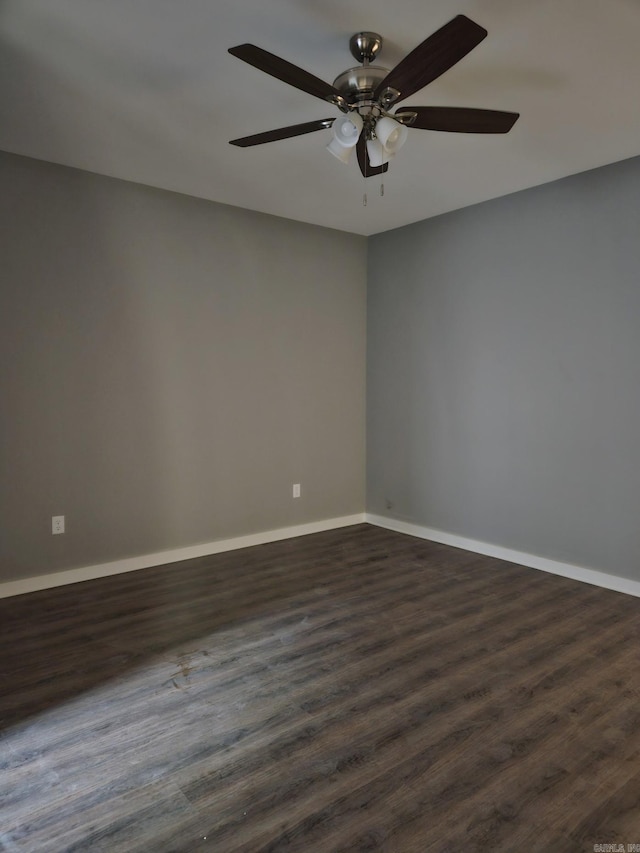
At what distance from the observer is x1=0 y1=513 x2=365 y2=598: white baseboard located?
10.8 feet

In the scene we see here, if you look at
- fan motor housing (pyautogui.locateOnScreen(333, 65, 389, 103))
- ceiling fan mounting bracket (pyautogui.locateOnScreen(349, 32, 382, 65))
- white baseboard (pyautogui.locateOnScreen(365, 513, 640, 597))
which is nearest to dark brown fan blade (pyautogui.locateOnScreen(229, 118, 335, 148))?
fan motor housing (pyautogui.locateOnScreen(333, 65, 389, 103))

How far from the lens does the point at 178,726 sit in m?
2.02

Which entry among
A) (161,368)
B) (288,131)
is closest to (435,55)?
(288,131)

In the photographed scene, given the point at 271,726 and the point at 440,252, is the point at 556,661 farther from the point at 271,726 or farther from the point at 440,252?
the point at 440,252

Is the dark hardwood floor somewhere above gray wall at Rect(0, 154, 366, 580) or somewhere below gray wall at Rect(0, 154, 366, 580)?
below

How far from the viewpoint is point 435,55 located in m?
1.75

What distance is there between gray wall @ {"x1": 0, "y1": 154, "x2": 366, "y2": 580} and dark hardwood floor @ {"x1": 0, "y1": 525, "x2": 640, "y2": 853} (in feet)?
1.85

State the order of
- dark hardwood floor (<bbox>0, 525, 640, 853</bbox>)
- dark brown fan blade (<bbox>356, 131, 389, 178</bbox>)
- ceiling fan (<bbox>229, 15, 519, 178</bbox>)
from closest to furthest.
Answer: dark hardwood floor (<bbox>0, 525, 640, 853</bbox>) < ceiling fan (<bbox>229, 15, 519, 178</bbox>) < dark brown fan blade (<bbox>356, 131, 389, 178</bbox>)

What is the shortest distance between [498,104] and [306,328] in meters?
2.26

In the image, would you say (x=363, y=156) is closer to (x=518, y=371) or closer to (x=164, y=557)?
(x=518, y=371)

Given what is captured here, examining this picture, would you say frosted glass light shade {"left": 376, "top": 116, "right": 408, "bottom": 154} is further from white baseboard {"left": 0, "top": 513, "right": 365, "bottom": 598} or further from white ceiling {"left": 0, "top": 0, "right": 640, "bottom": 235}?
white baseboard {"left": 0, "top": 513, "right": 365, "bottom": 598}

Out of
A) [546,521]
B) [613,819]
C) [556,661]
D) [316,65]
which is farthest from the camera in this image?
[546,521]

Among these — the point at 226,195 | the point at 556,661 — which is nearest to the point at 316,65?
the point at 226,195

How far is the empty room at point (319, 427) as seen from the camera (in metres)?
1.78
